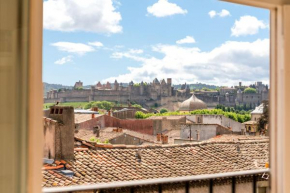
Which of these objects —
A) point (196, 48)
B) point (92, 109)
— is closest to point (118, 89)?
point (92, 109)

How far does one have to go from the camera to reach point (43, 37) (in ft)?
4.24

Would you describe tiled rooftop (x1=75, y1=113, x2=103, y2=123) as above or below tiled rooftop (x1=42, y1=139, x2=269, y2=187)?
above

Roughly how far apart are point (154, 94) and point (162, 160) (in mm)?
1538

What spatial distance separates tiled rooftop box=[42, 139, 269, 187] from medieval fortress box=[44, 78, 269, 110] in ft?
3.13

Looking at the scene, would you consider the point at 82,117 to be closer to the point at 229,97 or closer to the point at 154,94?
the point at 154,94

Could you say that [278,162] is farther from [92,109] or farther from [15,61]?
[92,109]

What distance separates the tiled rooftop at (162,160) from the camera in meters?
5.09

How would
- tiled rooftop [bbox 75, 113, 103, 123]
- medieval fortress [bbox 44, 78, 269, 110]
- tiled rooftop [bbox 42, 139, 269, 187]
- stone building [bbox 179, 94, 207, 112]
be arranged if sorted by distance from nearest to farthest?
medieval fortress [bbox 44, 78, 269, 110] → tiled rooftop [bbox 75, 113, 103, 123] → stone building [bbox 179, 94, 207, 112] → tiled rooftop [bbox 42, 139, 269, 187]

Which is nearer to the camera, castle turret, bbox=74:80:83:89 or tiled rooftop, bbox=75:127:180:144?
castle turret, bbox=74:80:83:89

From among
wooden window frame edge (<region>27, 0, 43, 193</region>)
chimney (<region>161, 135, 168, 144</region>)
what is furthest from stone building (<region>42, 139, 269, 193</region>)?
wooden window frame edge (<region>27, 0, 43, 193</region>)

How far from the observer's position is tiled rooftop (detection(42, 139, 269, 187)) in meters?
5.09

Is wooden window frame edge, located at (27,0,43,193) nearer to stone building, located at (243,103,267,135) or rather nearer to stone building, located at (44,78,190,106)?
stone building, located at (44,78,190,106)

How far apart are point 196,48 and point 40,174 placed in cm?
497

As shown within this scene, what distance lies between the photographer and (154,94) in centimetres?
462
